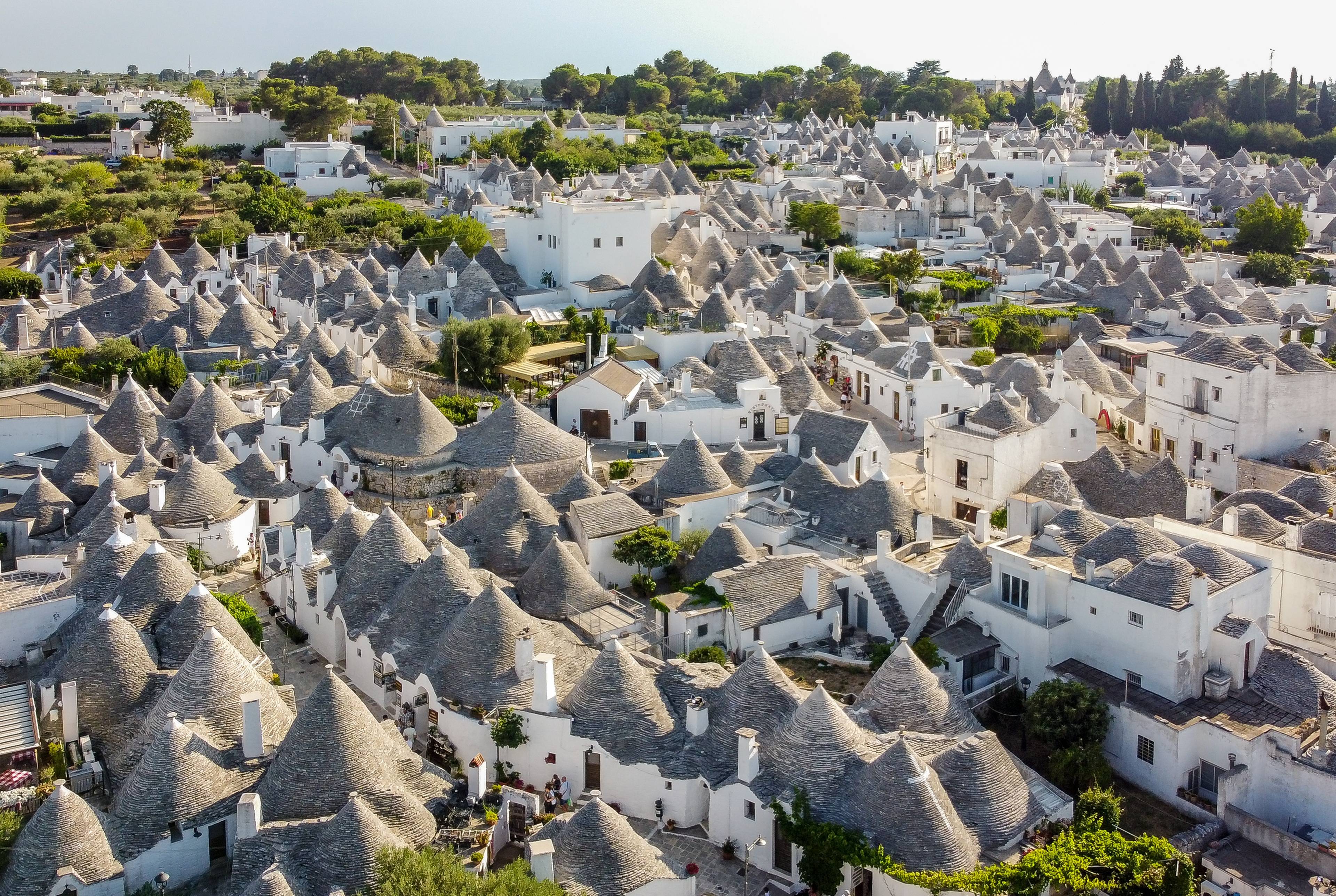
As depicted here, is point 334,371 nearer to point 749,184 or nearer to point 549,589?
point 549,589

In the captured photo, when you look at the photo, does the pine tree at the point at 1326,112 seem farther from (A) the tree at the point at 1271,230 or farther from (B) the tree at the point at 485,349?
(B) the tree at the point at 485,349

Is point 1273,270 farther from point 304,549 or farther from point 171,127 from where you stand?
point 171,127

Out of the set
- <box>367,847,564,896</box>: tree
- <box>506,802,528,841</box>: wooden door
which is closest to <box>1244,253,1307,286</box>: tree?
<box>506,802,528,841</box>: wooden door

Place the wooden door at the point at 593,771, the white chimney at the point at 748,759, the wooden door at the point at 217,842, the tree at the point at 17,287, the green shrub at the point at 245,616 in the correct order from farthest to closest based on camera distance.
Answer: the tree at the point at 17,287, the green shrub at the point at 245,616, the wooden door at the point at 593,771, the white chimney at the point at 748,759, the wooden door at the point at 217,842

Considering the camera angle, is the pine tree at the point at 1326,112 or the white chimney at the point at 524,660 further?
the pine tree at the point at 1326,112

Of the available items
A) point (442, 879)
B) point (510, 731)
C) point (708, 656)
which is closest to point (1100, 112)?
point (708, 656)

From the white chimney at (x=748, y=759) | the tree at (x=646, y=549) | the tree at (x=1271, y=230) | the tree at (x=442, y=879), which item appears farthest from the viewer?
the tree at (x=1271, y=230)

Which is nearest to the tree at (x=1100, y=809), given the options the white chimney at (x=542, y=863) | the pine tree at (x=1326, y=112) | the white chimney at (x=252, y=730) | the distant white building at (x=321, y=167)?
the white chimney at (x=542, y=863)
